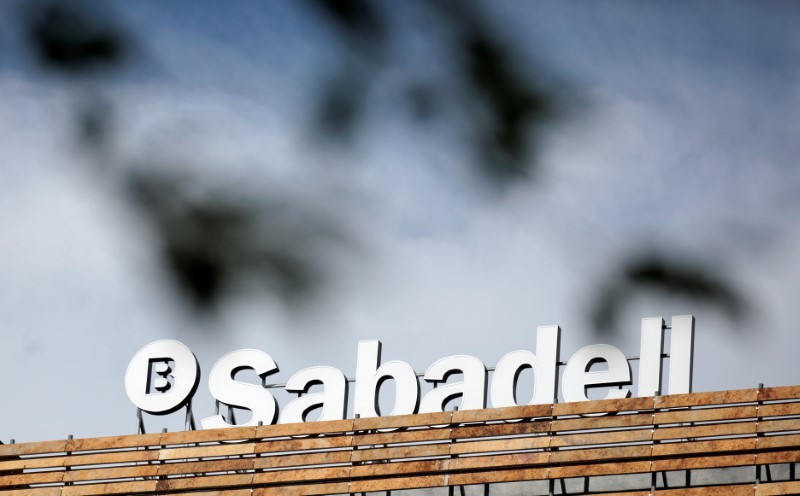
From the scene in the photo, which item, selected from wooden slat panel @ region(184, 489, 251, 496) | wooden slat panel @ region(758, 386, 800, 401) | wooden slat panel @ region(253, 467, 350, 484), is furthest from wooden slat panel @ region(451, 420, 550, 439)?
wooden slat panel @ region(184, 489, 251, 496)

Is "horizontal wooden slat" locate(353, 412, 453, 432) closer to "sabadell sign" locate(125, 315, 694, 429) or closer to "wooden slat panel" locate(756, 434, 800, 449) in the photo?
"sabadell sign" locate(125, 315, 694, 429)

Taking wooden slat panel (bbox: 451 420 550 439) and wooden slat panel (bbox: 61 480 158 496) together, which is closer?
wooden slat panel (bbox: 451 420 550 439)

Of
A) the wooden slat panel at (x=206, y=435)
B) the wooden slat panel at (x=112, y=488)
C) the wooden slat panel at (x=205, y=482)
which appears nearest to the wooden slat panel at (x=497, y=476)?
the wooden slat panel at (x=205, y=482)

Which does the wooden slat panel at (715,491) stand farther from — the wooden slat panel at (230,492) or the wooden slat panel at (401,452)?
the wooden slat panel at (230,492)

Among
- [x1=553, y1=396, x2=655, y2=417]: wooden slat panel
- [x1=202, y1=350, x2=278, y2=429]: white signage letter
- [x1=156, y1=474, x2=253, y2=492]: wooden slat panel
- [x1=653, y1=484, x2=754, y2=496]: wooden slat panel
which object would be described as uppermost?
[x1=202, y1=350, x2=278, y2=429]: white signage letter

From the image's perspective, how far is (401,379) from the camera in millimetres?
21047

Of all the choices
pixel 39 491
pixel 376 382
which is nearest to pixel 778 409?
pixel 376 382

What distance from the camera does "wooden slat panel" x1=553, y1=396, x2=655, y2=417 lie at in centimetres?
1845

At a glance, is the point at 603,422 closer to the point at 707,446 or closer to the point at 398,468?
the point at 707,446

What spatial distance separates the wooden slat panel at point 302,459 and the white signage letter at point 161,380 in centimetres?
215

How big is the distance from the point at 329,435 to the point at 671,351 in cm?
508

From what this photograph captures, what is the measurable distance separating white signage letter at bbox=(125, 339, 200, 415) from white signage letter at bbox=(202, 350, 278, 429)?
367 millimetres

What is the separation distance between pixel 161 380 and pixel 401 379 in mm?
3988

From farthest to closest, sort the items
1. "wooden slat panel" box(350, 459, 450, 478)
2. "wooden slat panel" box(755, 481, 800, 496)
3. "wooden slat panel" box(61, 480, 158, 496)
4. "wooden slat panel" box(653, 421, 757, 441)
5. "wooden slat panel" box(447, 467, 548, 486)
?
"wooden slat panel" box(61, 480, 158, 496), "wooden slat panel" box(350, 459, 450, 478), "wooden slat panel" box(447, 467, 548, 486), "wooden slat panel" box(653, 421, 757, 441), "wooden slat panel" box(755, 481, 800, 496)
